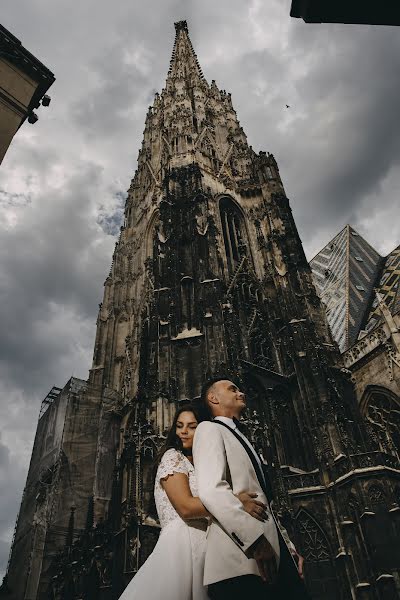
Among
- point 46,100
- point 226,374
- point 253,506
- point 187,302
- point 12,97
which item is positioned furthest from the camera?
point 187,302

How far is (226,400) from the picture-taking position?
2.68m

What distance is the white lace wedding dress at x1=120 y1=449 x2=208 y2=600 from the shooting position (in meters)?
2.02

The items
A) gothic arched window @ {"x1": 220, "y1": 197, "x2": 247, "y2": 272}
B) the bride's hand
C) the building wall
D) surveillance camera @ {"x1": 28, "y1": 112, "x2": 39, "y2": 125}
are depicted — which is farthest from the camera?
gothic arched window @ {"x1": 220, "y1": 197, "x2": 247, "y2": 272}

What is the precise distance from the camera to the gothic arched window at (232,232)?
19.0 metres

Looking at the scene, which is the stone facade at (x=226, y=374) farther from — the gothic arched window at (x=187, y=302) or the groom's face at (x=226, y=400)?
the groom's face at (x=226, y=400)

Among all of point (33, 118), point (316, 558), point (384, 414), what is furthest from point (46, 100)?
point (384, 414)

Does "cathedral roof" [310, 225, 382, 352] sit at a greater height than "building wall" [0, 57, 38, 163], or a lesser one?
greater

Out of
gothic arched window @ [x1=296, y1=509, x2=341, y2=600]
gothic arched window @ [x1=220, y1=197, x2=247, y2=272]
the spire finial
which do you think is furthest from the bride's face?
the spire finial

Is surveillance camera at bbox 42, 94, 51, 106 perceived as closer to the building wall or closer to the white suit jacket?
the building wall

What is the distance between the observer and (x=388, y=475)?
10953 mm

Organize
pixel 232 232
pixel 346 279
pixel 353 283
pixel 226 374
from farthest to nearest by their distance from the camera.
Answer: pixel 346 279 < pixel 353 283 < pixel 232 232 < pixel 226 374

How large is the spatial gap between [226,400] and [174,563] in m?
0.93

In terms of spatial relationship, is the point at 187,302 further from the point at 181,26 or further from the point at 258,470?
the point at 181,26

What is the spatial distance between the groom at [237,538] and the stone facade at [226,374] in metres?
8.84
